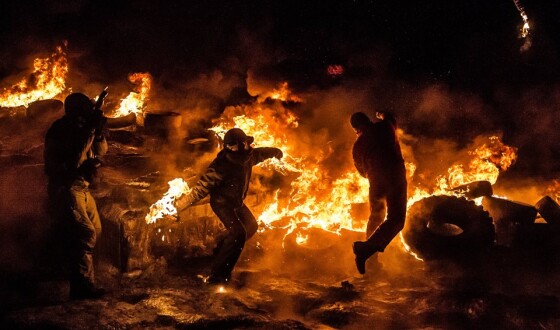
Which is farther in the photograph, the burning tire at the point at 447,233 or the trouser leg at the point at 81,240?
the burning tire at the point at 447,233

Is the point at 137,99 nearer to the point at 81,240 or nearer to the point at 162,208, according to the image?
the point at 162,208

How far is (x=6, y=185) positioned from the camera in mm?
7770

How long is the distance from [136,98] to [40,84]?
2.16 metres

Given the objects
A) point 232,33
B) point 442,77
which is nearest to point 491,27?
point 442,77

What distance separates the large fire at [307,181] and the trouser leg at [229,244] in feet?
6.01

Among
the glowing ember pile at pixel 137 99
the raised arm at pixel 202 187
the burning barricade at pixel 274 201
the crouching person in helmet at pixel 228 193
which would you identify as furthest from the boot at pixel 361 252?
the glowing ember pile at pixel 137 99

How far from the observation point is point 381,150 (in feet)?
24.0

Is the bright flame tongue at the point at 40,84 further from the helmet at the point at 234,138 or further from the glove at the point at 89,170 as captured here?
the helmet at the point at 234,138

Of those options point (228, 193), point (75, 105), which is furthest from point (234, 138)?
point (75, 105)

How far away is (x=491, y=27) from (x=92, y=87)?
12.0 metres

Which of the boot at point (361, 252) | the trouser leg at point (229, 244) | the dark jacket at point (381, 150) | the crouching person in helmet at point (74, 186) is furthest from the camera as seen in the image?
the dark jacket at point (381, 150)

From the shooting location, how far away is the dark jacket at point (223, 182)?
711cm

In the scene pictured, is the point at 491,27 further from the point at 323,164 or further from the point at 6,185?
the point at 6,185

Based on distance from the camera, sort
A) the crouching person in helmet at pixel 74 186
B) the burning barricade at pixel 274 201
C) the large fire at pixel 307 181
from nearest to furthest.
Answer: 1. the crouching person in helmet at pixel 74 186
2. the burning barricade at pixel 274 201
3. the large fire at pixel 307 181
